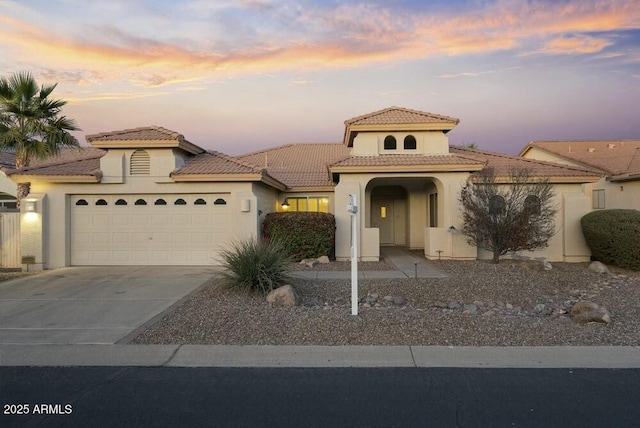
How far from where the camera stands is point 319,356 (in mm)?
6027

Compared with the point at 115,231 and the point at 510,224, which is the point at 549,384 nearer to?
the point at 510,224

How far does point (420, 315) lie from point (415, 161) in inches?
348

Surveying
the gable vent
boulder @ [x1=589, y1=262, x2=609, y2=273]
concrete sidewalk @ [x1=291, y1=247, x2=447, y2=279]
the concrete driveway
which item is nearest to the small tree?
boulder @ [x1=589, y1=262, x2=609, y2=273]

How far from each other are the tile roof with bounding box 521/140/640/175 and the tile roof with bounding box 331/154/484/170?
10.4 metres

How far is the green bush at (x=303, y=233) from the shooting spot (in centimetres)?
1511

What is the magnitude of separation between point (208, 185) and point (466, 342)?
10634 millimetres

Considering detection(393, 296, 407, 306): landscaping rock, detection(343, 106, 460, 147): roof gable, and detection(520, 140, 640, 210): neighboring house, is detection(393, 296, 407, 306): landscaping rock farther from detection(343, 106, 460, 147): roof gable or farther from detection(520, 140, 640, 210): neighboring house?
detection(520, 140, 640, 210): neighboring house

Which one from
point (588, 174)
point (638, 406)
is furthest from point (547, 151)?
point (638, 406)

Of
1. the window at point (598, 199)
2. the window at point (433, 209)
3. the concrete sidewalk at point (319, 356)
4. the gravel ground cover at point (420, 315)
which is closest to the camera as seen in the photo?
the concrete sidewalk at point (319, 356)

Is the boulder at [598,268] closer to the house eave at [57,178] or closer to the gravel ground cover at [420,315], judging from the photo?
the gravel ground cover at [420,315]

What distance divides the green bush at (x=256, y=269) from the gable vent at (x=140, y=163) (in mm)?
6595

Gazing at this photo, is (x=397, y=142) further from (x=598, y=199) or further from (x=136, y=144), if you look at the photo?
(x=598, y=199)

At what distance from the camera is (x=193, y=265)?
15.0m

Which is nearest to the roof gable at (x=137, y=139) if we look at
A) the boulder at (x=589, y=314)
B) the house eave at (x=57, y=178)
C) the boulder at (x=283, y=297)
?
the house eave at (x=57, y=178)
